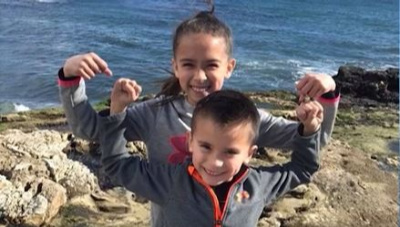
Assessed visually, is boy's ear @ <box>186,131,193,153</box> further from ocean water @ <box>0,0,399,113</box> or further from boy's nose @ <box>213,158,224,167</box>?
ocean water @ <box>0,0,399,113</box>

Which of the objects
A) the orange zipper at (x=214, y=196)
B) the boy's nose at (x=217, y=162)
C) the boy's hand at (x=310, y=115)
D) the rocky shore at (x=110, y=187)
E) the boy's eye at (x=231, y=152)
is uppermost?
the boy's hand at (x=310, y=115)

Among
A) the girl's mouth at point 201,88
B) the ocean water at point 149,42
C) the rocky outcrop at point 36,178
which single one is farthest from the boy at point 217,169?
the ocean water at point 149,42

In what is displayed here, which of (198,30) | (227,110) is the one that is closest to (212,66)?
(198,30)

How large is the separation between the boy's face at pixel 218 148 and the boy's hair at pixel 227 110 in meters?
0.02

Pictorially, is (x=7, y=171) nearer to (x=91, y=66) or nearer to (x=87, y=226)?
(x=87, y=226)

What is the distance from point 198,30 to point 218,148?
562 mm

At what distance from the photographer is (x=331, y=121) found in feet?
9.67

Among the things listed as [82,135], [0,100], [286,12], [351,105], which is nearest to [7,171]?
[82,135]

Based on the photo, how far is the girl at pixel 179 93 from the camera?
2766 mm

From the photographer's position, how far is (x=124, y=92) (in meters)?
2.78

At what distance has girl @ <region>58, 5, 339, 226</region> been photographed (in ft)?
9.07

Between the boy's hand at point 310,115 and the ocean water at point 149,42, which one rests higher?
the boy's hand at point 310,115

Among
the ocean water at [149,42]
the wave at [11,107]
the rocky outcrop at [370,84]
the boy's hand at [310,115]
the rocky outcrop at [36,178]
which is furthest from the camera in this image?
the ocean water at [149,42]

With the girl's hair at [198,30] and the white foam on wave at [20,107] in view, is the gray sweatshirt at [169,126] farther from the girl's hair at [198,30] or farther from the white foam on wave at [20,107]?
the white foam on wave at [20,107]
